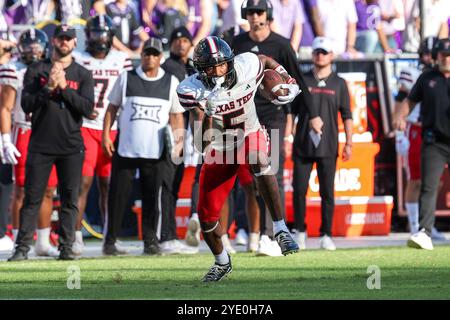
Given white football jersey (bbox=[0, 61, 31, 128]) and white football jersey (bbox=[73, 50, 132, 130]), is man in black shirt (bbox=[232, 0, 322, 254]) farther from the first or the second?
white football jersey (bbox=[0, 61, 31, 128])

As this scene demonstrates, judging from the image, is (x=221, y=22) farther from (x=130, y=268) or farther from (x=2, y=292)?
(x=2, y=292)

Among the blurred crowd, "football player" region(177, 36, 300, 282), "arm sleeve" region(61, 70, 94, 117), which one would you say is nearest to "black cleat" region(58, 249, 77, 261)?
"arm sleeve" region(61, 70, 94, 117)

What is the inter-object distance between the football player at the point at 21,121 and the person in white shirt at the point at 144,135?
2.03 feet

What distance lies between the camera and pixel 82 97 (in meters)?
12.5

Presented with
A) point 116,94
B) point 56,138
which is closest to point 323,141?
point 116,94

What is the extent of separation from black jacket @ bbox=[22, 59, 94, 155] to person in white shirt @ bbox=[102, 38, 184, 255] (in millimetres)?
514

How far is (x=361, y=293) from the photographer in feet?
29.3

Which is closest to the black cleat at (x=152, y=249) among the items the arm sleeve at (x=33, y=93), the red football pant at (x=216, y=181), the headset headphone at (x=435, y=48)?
the arm sleeve at (x=33, y=93)

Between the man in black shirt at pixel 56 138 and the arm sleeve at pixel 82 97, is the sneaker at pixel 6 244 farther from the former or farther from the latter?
the arm sleeve at pixel 82 97

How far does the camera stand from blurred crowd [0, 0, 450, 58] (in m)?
16.3

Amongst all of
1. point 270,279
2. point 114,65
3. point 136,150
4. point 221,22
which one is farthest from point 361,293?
point 221,22

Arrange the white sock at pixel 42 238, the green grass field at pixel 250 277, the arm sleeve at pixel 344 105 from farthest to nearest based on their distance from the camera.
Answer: the arm sleeve at pixel 344 105 < the white sock at pixel 42 238 < the green grass field at pixel 250 277

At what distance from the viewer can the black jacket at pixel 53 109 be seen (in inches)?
486

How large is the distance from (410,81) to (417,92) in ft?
4.97
